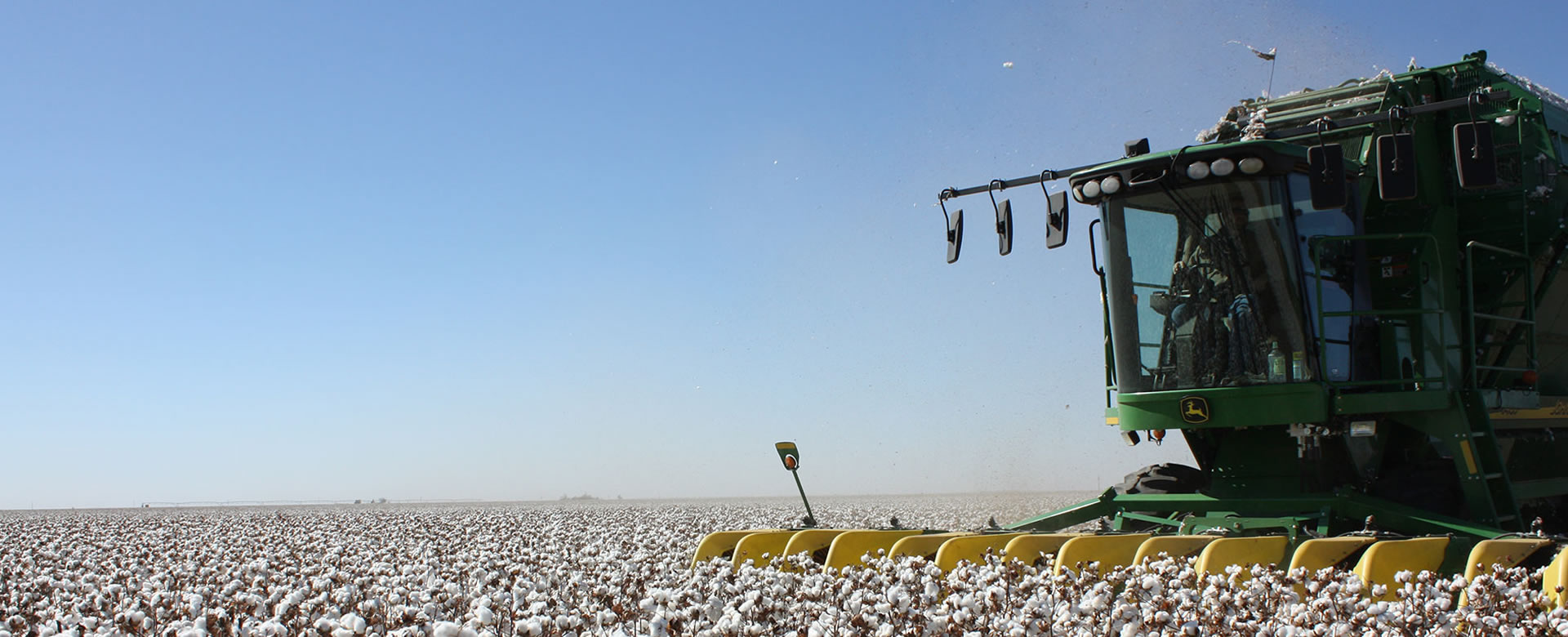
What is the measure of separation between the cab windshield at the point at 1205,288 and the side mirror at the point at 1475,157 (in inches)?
59.4

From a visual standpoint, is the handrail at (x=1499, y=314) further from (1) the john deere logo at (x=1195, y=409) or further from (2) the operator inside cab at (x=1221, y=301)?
(1) the john deere logo at (x=1195, y=409)

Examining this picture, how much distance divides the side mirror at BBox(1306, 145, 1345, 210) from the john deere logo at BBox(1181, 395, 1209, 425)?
165cm

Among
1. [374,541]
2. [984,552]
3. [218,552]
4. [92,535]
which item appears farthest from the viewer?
[92,535]

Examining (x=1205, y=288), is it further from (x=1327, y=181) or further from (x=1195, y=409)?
(x=1327, y=181)

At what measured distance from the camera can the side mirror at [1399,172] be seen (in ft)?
23.0

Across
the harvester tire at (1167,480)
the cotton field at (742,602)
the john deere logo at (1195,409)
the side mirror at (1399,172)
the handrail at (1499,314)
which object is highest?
the side mirror at (1399,172)

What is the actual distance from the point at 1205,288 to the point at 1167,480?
1.85 metres

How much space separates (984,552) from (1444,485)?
3588 millimetres

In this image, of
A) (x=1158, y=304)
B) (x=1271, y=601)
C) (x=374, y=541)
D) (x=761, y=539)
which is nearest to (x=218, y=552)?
(x=374, y=541)

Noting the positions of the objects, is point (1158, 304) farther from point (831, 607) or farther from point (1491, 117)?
point (831, 607)

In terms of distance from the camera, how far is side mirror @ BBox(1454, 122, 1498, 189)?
6.92 metres

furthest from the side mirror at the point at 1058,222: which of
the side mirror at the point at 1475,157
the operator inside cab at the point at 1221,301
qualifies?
the side mirror at the point at 1475,157

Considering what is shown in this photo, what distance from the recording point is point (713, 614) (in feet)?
18.4

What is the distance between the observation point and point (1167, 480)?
9.69 metres
